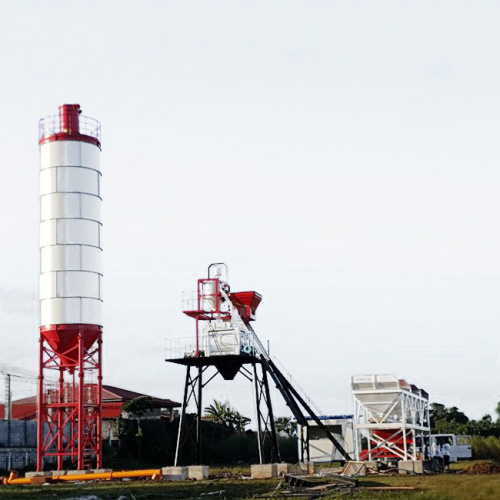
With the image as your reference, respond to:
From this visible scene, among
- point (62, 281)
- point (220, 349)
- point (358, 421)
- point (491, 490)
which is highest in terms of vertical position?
point (62, 281)

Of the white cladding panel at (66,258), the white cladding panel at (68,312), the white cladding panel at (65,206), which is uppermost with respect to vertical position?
the white cladding panel at (65,206)

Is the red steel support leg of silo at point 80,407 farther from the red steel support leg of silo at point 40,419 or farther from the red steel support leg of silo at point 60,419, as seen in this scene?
the red steel support leg of silo at point 40,419

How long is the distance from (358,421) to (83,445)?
1733 cm

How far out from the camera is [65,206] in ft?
198

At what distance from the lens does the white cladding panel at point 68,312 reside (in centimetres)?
5947

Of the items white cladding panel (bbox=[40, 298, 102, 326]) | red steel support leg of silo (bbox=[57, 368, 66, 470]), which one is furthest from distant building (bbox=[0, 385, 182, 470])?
white cladding panel (bbox=[40, 298, 102, 326])

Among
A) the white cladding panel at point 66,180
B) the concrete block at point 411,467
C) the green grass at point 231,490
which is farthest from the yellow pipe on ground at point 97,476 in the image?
the white cladding panel at point 66,180

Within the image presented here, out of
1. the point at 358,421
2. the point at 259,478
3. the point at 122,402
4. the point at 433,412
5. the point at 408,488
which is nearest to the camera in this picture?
the point at 408,488

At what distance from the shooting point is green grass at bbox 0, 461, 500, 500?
34.8 meters

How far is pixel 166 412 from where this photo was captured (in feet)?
297

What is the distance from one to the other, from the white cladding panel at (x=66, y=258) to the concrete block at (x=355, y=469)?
21632 millimetres

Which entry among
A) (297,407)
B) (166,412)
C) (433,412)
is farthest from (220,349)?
(433,412)

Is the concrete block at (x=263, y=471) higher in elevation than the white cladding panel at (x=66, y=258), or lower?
lower

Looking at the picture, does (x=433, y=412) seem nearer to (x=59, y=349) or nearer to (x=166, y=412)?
(x=166, y=412)
